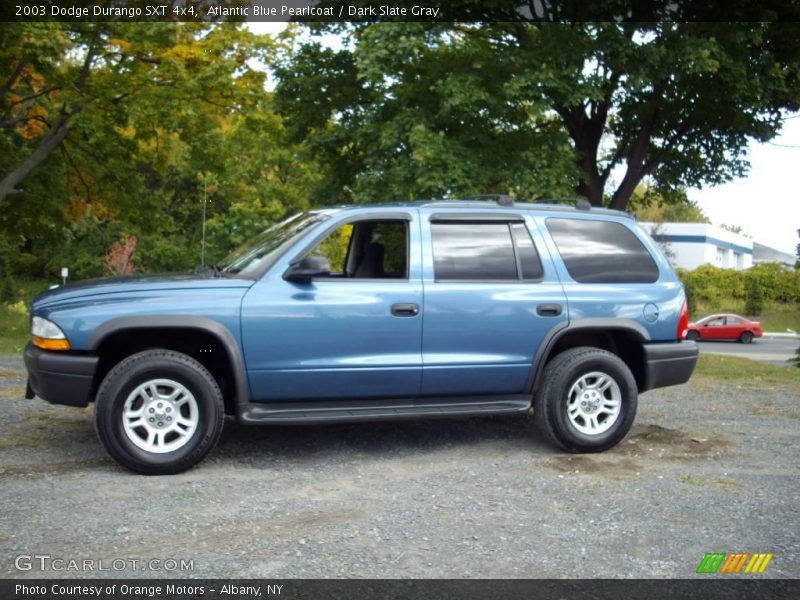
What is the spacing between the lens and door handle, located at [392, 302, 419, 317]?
248 inches

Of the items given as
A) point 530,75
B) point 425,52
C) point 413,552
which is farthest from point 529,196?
point 413,552

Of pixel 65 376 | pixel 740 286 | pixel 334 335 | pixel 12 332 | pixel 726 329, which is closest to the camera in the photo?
pixel 65 376

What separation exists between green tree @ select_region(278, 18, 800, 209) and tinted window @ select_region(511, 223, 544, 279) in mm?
7970

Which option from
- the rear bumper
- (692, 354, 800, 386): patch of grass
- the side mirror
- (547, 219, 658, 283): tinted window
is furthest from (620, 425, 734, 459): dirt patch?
(692, 354, 800, 386): patch of grass

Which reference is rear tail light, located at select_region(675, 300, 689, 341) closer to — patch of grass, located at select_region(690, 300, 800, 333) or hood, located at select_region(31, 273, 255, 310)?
hood, located at select_region(31, 273, 255, 310)

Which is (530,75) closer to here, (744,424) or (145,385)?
(744,424)

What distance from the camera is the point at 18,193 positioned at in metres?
20.0

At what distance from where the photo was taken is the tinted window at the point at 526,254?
22.3ft

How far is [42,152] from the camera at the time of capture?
1897cm

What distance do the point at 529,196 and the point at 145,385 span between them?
10284 millimetres

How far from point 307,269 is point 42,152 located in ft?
49.5

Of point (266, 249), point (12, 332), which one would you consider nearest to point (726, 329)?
point (12, 332)

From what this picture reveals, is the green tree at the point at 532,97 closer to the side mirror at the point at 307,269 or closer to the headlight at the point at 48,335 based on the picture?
the side mirror at the point at 307,269

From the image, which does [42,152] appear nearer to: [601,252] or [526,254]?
[526,254]
